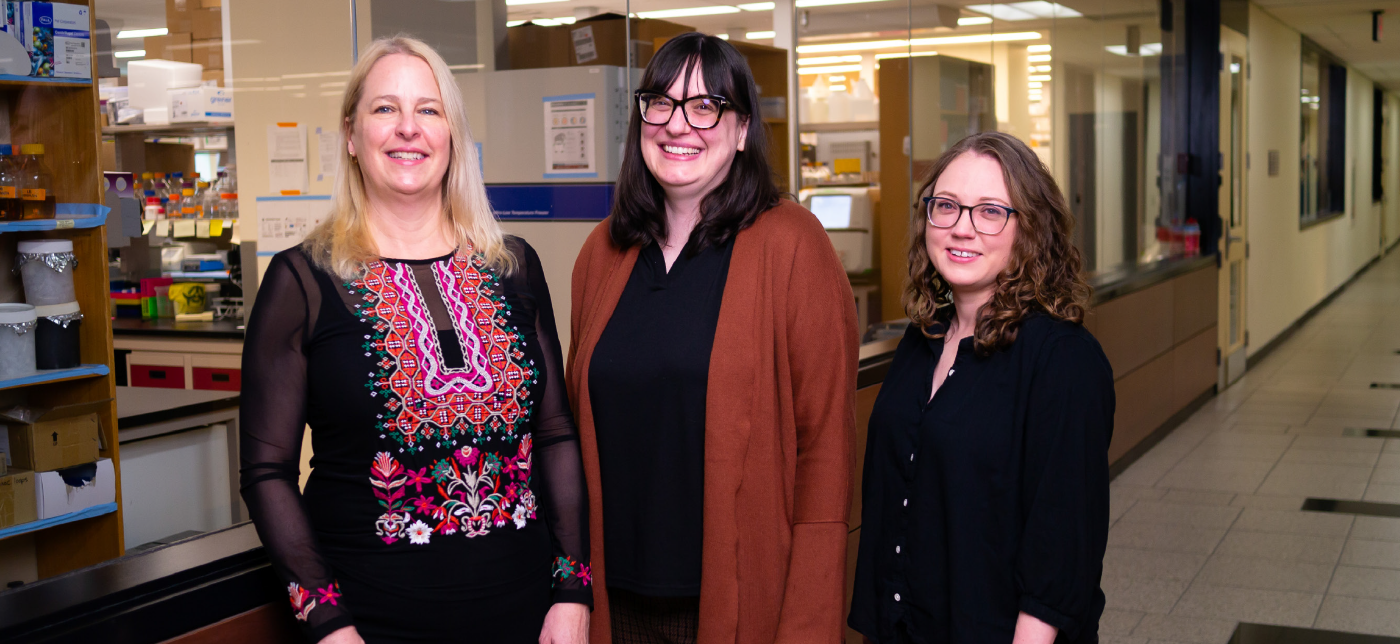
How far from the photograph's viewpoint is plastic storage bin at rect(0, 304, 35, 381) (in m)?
2.20

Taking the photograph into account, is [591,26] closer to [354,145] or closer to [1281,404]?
[354,145]

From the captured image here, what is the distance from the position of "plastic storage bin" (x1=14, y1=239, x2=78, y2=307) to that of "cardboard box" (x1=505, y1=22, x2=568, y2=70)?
1.45m

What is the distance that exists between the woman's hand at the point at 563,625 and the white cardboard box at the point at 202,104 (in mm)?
1465

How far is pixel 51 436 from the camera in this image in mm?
2262

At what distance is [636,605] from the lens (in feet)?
5.68

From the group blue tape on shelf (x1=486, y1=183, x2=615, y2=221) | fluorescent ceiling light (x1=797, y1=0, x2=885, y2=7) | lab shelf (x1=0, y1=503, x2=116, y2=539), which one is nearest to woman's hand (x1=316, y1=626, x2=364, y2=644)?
lab shelf (x1=0, y1=503, x2=116, y2=539)

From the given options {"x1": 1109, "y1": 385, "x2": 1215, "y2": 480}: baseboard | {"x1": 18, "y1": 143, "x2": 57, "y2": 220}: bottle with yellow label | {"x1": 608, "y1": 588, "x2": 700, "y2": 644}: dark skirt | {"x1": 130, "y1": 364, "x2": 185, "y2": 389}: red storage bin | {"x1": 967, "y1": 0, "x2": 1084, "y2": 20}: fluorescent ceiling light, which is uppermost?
{"x1": 967, "y1": 0, "x2": 1084, "y2": 20}: fluorescent ceiling light

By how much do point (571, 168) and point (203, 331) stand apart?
1.13 m

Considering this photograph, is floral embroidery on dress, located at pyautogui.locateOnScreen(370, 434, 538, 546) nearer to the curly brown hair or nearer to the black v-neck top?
the black v-neck top

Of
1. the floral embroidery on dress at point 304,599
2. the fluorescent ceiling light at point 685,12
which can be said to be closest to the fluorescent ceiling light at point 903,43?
the fluorescent ceiling light at point 685,12

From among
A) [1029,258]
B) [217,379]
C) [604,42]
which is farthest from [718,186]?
[217,379]

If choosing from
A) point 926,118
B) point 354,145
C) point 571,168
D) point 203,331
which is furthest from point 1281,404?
point 354,145

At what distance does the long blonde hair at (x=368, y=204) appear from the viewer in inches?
59.1

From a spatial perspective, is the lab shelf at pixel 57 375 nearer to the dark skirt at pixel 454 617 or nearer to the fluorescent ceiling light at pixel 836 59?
the dark skirt at pixel 454 617
